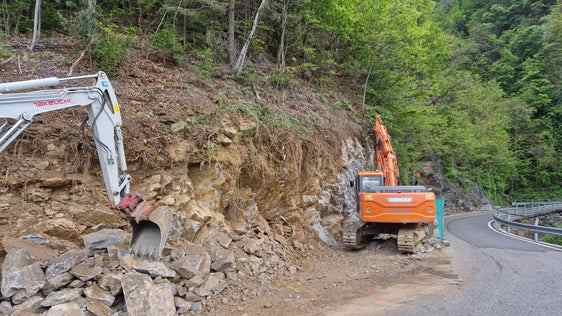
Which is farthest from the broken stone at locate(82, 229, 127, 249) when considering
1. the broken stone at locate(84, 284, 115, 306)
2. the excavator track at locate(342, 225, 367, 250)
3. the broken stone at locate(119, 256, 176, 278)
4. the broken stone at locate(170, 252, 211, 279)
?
the excavator track at locate(342, 225, 367, 250)

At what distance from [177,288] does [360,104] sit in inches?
566

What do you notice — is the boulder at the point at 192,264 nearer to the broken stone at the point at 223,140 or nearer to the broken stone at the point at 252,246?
the broken stone at the point at 252,246

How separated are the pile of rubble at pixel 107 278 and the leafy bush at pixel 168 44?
5.93 metres

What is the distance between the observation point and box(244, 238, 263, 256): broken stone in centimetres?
799

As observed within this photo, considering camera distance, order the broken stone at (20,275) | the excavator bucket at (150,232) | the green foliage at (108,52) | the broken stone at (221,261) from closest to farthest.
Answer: the broken stone at (20,275) < the excavator bucket at (150,232) < the broken stone at (221,261) < the green foliage at (108,52)

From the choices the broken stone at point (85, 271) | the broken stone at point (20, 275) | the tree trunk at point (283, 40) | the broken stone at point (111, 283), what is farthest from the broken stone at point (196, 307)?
the tree trunk at point (283, 40)

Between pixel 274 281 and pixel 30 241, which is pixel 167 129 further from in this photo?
pixel 274 281

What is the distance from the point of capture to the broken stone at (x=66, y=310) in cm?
476

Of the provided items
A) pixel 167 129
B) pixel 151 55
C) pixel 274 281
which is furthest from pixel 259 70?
pixel 274 281

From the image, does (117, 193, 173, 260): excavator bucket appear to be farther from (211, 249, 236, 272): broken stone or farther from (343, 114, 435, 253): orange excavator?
(343, 114, 435, 253): orange excavator

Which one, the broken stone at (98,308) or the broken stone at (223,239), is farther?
the broken stone at (223,239)

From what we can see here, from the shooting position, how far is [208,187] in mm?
8242

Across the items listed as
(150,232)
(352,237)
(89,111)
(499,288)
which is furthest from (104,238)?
(352,237)

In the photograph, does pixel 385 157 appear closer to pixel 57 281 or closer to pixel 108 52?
pixel 108 52
